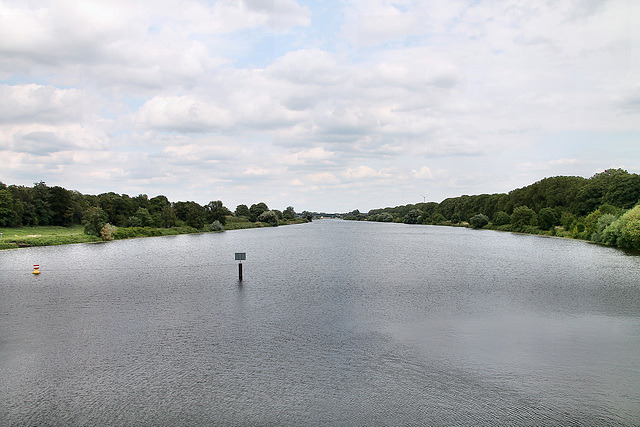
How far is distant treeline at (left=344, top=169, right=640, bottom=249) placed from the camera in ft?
165

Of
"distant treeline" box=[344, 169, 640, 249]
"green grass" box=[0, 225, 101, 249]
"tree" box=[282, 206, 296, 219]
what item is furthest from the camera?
"tree" box=[282, 206, 296, 219]

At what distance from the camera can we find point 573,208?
84.0 meters

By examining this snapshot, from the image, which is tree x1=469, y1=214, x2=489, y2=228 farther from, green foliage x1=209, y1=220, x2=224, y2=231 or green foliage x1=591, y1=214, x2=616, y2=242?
green foliage x1=209, y1=220, x2=224, y2=231

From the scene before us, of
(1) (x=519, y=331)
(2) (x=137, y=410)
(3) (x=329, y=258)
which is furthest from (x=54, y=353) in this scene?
(3) (x=329, y=258)

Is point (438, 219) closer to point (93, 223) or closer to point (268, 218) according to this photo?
point (268, 218)

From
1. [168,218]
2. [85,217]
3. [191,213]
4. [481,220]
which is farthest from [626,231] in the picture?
[168,218]

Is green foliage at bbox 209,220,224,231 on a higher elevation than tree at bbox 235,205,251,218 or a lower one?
lower

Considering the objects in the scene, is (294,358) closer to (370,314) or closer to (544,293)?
(370,314)

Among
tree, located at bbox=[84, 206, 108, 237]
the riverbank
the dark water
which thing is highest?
tree, located at bbox=[84, 206, 108, 237]

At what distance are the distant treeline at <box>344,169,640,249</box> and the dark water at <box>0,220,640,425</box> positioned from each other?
103 ft

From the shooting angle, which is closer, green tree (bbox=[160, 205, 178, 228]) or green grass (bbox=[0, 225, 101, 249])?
green grass (bbox=[0, 225, 101, 249])

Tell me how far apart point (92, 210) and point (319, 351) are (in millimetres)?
54920

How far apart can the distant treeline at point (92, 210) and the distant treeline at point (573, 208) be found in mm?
70209

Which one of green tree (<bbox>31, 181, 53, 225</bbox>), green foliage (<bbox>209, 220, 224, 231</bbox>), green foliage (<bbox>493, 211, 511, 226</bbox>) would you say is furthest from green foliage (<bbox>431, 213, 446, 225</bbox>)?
green tree (<bbox>31, 181, 53, 225</bbox>)
